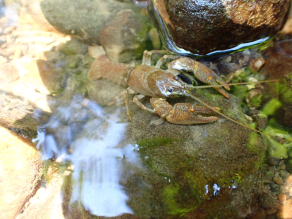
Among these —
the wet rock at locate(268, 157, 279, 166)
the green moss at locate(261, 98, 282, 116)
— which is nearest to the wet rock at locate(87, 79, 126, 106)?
the green moss at locate(261, 98, 282, 116)

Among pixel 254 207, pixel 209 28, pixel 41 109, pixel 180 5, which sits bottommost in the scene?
pixel 254 207

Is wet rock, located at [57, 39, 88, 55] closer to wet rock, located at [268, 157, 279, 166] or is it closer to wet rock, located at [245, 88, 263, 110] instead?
wet rock, located at [245, 88, 263, 110]

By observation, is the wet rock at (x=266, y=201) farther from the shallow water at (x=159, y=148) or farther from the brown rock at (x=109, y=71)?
the brown rock at (x=109, y=71)

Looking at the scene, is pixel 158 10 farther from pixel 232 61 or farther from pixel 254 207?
pixel 254 207

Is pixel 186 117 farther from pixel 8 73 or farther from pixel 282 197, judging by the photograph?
pixel 8 73

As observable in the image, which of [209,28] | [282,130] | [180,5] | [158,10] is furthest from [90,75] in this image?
[282,130]

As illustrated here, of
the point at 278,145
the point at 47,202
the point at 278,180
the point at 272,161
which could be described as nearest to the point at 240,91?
the point at 278,145
